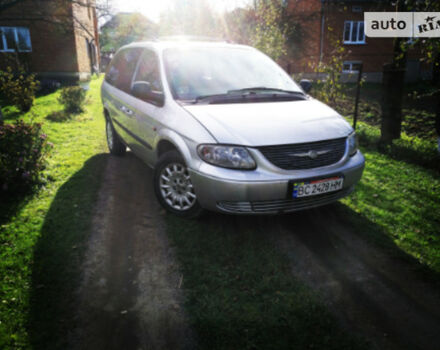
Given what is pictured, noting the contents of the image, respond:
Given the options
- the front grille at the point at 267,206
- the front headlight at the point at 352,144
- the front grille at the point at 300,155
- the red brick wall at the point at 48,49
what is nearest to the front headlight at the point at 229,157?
the front grille at the point at 300,155

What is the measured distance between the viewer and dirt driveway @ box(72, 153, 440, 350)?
2525 mm

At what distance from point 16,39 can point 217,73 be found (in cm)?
1982

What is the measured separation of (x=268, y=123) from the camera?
3.51 m

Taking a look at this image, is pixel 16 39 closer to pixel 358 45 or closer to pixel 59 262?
pixel 59 262

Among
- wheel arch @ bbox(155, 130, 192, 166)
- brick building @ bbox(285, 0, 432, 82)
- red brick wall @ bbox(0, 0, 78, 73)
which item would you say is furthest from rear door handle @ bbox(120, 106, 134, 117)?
brick building @ bbox(285, 0, 432, 82)

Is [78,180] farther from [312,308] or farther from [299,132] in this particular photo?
[312,308]

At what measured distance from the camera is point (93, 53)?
2659cm

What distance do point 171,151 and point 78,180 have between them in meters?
2.23

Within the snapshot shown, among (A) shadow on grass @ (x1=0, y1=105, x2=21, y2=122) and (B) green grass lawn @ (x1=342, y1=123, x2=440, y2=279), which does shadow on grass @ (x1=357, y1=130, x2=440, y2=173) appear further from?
(A) shadow on grass @ (x1=0, y1=105, x2=21, y2=122)

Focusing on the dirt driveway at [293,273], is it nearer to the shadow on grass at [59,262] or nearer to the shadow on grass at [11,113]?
the shadow on grass at [59,262]

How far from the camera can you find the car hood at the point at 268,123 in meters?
3.34

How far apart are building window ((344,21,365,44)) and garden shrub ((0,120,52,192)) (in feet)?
75.0

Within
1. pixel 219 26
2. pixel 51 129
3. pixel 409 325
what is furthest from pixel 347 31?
pixel 409 325

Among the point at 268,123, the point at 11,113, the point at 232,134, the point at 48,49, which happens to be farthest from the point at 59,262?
the point at 48,49
